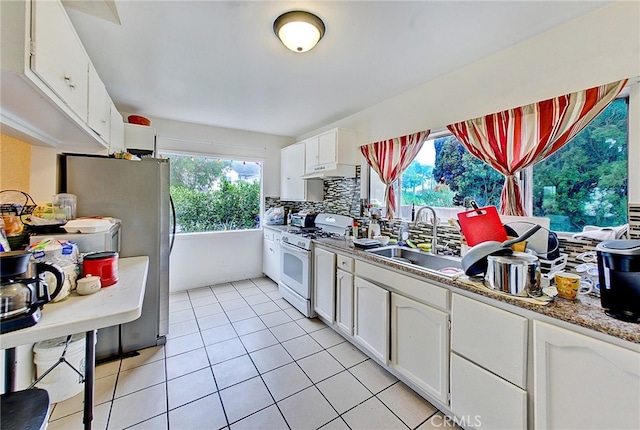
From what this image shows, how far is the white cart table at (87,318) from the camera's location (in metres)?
0.86

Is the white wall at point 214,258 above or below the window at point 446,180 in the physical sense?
below

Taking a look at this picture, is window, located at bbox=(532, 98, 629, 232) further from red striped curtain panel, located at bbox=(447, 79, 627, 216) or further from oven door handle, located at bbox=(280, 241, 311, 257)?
oven door handle, located at bbox=(280, 241, 311, 257)

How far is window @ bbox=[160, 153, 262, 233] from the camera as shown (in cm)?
361

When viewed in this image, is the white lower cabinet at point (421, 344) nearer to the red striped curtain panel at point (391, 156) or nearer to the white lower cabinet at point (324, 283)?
the white lower cabinet at point (324, 283)

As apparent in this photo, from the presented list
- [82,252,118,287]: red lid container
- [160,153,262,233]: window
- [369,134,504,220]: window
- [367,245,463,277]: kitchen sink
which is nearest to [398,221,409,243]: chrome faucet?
[367,245,463,277]: kitchen sink

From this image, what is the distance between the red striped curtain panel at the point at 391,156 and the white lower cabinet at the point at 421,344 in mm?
1162

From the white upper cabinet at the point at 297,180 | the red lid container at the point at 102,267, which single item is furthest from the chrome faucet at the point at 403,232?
the red lid container at the point at 102,267

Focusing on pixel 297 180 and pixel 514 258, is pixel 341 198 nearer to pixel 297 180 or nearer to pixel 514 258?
pixel 297 180

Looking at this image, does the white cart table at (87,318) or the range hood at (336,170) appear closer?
the white cart table at (87,318)

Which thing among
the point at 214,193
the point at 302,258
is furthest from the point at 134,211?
the point at 214,193

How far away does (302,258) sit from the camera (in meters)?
2.83

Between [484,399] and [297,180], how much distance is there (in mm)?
3070

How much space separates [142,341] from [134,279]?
1.12 metres

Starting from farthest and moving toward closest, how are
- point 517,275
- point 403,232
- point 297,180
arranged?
point 297,180 < point 403,232 < point 517,275
